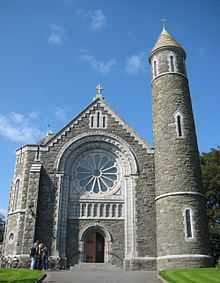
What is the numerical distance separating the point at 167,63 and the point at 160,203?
34.0 feet

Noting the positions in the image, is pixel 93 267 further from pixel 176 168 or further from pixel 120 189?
pixel 176 168

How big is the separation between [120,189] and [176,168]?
452cm

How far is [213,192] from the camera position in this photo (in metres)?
30.1

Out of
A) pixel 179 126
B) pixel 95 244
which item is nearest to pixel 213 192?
pixel 179 126

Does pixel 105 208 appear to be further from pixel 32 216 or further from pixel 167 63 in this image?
pixel 167 63

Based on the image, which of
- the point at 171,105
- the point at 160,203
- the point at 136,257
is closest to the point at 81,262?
the point at 136,257

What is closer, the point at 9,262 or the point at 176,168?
the point at 9,262

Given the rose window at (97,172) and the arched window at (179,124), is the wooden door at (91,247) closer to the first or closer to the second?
the rose window at (97,172)

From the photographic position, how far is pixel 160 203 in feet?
67.8

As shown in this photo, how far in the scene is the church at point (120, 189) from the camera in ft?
65.1

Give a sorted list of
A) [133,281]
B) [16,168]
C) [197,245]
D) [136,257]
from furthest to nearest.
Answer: [16,168] → [136,257] → [197,245] → [133,281]

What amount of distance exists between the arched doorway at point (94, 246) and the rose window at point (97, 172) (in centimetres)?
298

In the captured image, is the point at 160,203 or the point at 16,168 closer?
the point at 160,203

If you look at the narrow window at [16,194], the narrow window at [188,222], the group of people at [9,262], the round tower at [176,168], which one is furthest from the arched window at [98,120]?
the group of people at [9,262]
